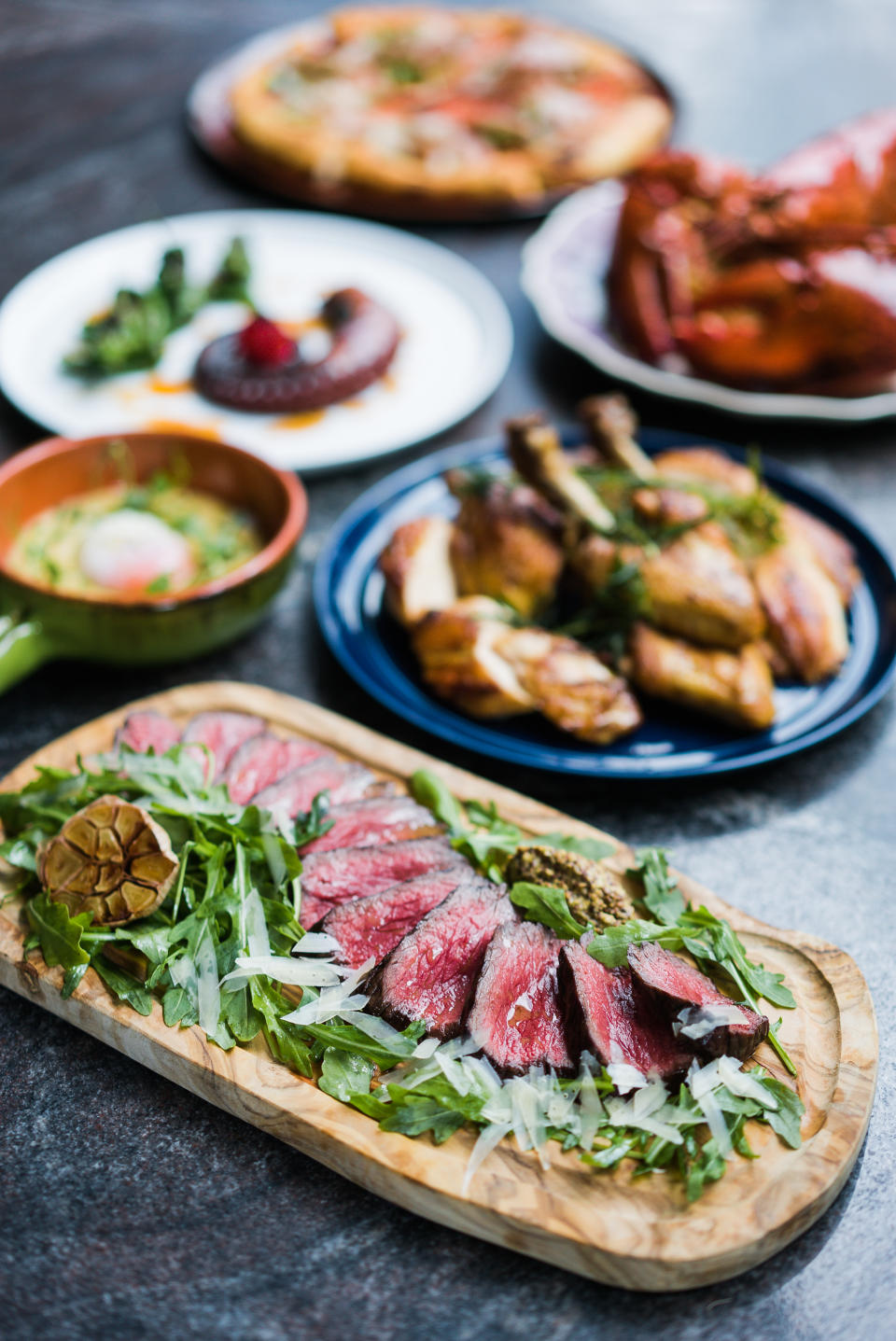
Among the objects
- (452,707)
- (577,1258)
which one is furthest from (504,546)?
(577,1258)

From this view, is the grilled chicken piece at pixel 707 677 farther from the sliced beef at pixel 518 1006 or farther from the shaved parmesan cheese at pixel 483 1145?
the shaved parmesan cheese at pixel 483 1145

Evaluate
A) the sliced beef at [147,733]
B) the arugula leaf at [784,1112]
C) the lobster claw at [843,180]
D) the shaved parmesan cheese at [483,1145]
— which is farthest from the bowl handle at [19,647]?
the lobster claw at [843,180]

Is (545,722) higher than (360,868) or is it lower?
lower

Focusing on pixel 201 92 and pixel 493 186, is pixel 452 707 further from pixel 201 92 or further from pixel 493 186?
pixel 201 92

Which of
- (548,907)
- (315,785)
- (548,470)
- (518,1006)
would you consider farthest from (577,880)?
A: (548,470)

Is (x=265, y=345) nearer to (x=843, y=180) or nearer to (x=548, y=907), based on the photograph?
(x=843, y=180)

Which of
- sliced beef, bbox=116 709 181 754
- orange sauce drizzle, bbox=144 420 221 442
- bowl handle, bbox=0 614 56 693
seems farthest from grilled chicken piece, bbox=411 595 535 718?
orange sauce drizzle, bbox=144 420 221 442

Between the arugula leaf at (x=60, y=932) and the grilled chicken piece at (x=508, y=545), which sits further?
the grilled chicken piece at (x=508, y=545)
